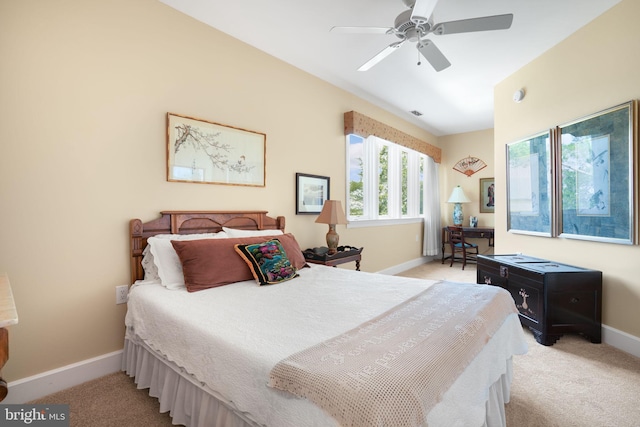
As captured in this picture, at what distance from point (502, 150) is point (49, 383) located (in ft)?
15.8

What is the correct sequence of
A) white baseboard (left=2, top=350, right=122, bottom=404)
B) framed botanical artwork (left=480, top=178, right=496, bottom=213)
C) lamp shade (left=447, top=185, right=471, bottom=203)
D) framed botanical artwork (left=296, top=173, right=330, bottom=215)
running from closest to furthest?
1. white baseboard (left=2, top=350, right=122, bottom=404)
2. framed botanical artwork (left=296, top=173, right=330, bottom=215)
3. framed botanical artwork (left=480, top=178, right=496, bottom=213)
4. lamp shade (left=447, top=185, right=471, bottom=203)

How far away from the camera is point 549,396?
1795mm

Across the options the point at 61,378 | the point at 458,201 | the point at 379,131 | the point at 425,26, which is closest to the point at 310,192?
the point at 379,131

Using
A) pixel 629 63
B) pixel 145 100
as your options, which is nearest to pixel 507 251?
pixel 629 63

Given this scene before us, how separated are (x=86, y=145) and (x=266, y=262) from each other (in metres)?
1.40

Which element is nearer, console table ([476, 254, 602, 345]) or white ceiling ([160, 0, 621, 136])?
white ceiling ([160, 0, 621, 136])

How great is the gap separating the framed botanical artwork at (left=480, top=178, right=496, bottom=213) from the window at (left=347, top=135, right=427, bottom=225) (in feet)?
3.81

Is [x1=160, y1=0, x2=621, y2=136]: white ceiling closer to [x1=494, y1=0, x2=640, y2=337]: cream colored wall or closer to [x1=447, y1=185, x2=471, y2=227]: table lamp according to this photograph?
[x1=494, y1=0, x2=640, y2=337]: cream colored wall

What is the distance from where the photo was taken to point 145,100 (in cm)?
220

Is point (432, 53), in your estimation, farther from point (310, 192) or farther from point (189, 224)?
point (189, 224)

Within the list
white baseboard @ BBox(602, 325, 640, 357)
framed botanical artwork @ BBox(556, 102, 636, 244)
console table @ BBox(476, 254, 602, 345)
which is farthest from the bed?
framed botanical artwork @ BBox(556, 102, 636, 244)

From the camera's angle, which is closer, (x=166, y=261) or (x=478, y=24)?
(x=478, y=24)

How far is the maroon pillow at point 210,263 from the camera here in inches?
75.6

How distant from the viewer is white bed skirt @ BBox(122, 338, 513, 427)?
3.96ft
